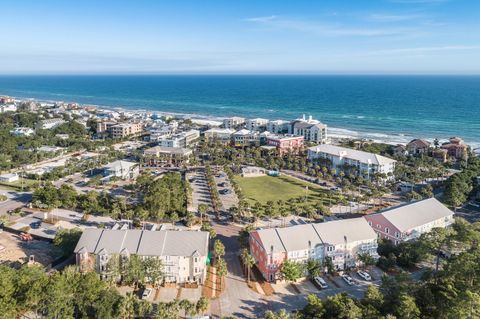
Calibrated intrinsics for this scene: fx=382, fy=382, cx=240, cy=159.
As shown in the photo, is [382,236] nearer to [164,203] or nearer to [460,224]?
[460,224]

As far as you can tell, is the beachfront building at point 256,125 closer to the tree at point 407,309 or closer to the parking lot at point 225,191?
the parking lot at point 225,191

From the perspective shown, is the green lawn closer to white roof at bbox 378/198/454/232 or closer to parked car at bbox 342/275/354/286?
white roof at bbox 378/198/454/232

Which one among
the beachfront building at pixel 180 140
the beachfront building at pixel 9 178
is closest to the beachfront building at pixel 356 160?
the beachfront building at pixel 180 140

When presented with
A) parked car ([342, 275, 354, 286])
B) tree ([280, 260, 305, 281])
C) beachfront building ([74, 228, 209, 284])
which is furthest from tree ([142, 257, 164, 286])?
parked car ([342, 275, 354, 286])

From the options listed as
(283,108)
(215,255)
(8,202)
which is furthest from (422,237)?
(283,108)

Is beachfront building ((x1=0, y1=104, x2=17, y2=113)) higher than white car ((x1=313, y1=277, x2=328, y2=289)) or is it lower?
higher
